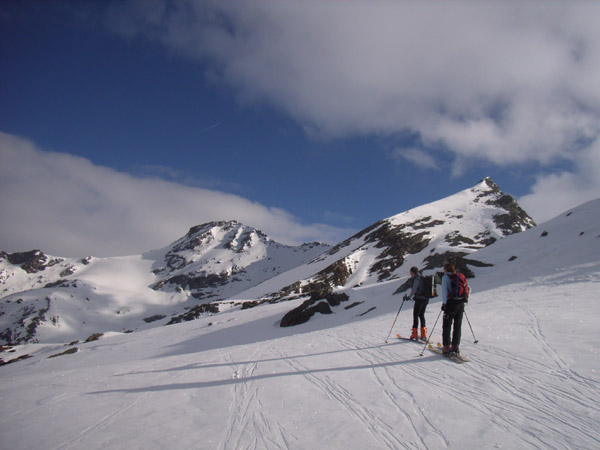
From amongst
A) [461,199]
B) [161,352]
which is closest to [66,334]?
[161,352]

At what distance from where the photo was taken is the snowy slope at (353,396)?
4.55m

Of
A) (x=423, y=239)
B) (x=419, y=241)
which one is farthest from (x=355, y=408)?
(x=423, y=239)

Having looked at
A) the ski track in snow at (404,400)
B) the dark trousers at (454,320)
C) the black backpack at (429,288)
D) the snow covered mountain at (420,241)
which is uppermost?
the snow covered mountain at (420,241)

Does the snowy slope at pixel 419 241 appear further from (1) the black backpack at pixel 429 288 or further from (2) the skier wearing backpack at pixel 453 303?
(2) the skier wearing backpack at pixel 453 303

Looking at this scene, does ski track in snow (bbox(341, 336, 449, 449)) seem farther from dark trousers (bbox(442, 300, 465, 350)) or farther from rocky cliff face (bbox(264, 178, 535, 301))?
rocky cliff face (bbox(264, 178, 535, 301))

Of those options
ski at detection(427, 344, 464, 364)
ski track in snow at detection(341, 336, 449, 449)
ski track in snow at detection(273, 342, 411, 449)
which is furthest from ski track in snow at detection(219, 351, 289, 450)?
ski at detection(427, 344, 464, 364)

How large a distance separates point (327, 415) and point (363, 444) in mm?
1079

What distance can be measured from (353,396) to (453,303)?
3.78 m

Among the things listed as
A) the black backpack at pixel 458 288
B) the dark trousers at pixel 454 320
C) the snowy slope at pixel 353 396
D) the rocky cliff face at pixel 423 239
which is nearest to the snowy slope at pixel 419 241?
the rocky cliff face at pixel 423 239

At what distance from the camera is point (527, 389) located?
5.50m

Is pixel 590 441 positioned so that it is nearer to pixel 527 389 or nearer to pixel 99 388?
pixel 527 389

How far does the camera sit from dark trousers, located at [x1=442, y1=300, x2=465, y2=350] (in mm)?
7480

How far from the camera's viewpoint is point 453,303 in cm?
773

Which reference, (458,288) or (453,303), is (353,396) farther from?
(458,288)
